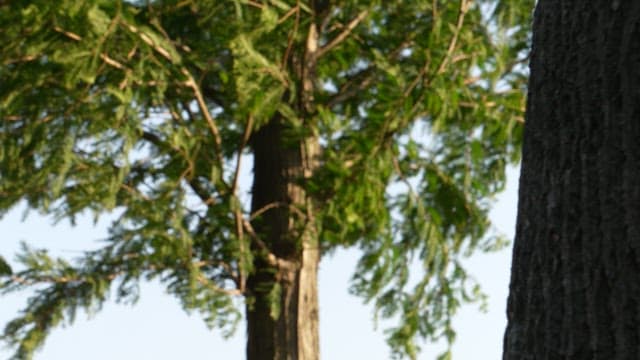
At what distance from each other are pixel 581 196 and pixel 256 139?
6233 mm

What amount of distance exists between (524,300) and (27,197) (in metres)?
6.67

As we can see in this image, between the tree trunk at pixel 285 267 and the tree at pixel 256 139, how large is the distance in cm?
2

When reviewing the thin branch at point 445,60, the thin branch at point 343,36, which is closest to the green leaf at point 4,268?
the thin branch at point 343,36

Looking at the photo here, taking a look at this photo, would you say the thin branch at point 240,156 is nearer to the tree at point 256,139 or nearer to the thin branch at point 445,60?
the tree at point 256,139

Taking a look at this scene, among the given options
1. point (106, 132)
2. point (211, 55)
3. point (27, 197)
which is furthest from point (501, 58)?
point (27, 197)

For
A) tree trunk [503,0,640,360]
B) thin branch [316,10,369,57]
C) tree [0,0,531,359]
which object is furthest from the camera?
thin branch [316,10,369,57]

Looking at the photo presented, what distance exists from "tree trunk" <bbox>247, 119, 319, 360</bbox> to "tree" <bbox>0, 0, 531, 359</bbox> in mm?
15

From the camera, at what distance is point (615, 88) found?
2.89 metres

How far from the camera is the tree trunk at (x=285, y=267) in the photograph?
8219mm

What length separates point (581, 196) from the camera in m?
2.89

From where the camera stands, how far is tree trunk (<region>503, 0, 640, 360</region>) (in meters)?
2.79

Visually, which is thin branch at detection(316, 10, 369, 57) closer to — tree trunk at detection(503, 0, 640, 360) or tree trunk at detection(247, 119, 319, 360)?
tree trunk at detection(247, 119, 319, 360)

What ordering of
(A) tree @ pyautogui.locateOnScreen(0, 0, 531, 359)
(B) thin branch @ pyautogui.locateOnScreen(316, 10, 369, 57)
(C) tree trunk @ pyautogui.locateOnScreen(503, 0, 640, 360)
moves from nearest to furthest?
(C) tree trunk @ pyautogui.locateOnScreen(503, 0, 640, 360)
(A) tree @ pyautogui.locateOnScreen(0, 0, 531, 359)
(B) thin branch @ pyautogui.locateOnScreen(316, 10, 369, 57)

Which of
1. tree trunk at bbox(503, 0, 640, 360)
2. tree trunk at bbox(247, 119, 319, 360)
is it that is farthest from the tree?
tree trunk at bbox(503, 0, 640, 360)
